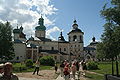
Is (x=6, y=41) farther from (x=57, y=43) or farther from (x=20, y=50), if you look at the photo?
(x=57, y=43)

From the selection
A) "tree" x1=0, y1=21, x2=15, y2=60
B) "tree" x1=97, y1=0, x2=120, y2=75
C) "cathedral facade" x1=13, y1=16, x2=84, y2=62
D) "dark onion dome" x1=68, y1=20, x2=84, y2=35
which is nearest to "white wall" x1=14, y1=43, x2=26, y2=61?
"cathedral facade" x1=13, y1=16, x2=84, y2=62

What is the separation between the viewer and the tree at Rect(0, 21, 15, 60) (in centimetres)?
4781

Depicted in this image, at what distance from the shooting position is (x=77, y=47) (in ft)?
290

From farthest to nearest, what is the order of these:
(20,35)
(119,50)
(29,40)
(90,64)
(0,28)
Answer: (20,35)
(29,40)
(0,28)
(90,64)
(119,50)

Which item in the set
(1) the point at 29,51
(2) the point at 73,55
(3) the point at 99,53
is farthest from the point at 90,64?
(2) the point at 73,55

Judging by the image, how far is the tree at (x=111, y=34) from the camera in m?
21.4

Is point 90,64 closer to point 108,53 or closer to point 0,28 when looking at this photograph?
point 108,53

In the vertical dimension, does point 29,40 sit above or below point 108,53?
above

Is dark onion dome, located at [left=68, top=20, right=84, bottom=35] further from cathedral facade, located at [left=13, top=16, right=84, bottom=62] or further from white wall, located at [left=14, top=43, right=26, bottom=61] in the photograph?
white wall, located at [left=14, top=43, right=26, bottom=61]

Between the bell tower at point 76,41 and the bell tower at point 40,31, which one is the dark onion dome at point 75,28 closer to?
the bell tower at point 76,41

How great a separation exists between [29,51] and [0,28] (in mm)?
23056

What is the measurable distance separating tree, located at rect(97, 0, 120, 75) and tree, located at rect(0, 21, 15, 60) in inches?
1215

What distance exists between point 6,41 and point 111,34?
32.6 m

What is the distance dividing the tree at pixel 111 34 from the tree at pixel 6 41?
3087 centimetres
